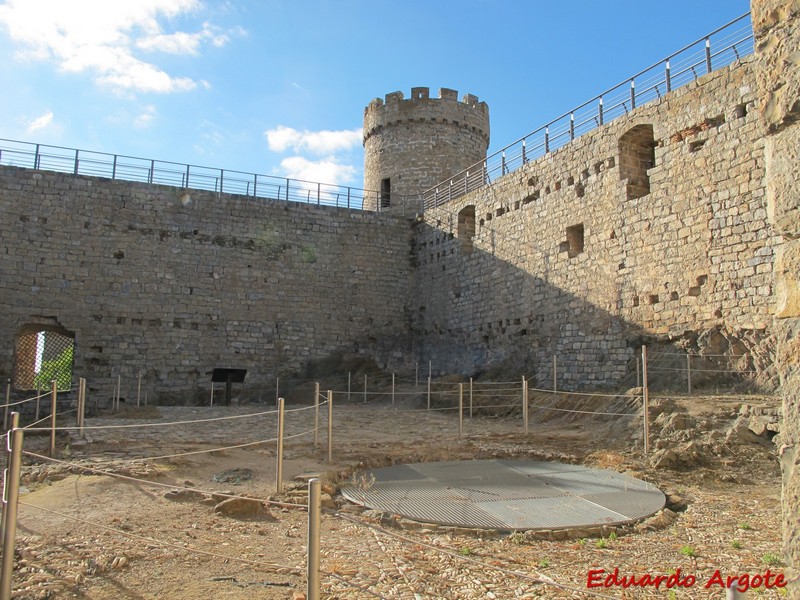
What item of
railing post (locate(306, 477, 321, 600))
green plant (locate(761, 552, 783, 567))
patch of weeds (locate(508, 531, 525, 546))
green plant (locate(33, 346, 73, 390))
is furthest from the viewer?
green plant (locate(33, 346, 73, 390))

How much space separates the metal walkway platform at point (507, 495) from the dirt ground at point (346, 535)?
206 millimetres

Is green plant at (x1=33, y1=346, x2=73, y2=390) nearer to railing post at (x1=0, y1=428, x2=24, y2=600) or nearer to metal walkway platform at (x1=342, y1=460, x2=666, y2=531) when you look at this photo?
metal walkway platform at (x1=342, y1=460, x2=666, y2=531)

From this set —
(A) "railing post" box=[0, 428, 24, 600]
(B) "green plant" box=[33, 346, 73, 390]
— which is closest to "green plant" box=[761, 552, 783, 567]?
(A) "railing post" box=[0, 428, 24, 600]

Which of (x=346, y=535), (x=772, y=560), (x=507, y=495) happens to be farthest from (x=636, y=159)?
(x=346, y=535)

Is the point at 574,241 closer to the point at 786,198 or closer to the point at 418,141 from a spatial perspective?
the point at 418,141

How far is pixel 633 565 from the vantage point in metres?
3.65

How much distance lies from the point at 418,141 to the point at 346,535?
18.5 meters

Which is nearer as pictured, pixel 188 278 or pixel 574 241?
pixel 574 241

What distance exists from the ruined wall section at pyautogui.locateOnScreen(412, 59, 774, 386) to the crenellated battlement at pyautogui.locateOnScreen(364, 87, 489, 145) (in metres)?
5.89

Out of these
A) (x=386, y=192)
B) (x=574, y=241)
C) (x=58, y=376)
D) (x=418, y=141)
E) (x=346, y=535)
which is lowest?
(x=346, y=535)

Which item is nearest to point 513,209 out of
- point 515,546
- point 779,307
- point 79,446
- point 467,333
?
point 467,333

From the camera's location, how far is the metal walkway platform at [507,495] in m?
4.58

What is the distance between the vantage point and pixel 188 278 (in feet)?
52.7

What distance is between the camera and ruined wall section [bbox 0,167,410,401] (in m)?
14.8
